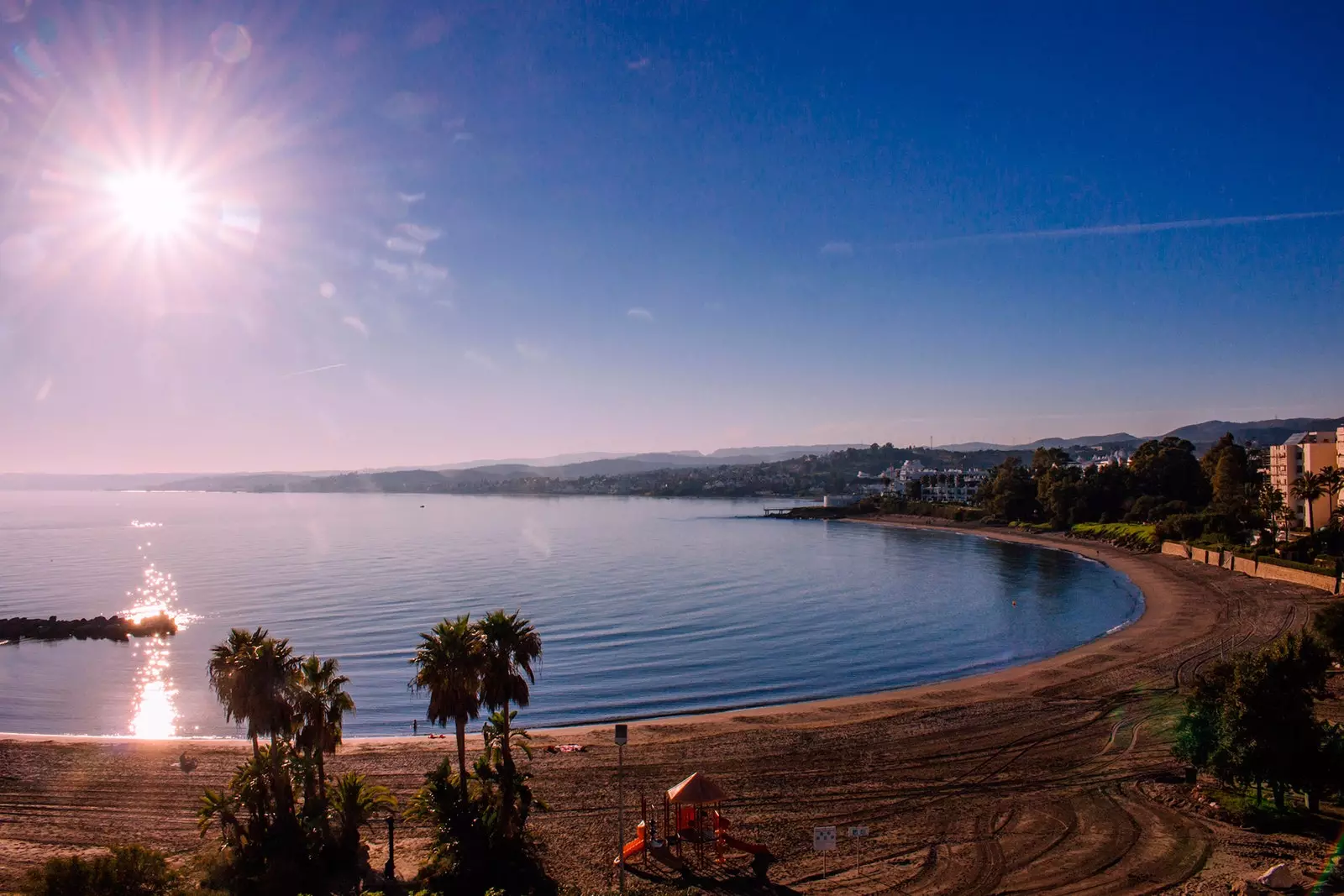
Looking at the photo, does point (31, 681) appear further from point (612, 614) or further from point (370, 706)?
point (612, 614)

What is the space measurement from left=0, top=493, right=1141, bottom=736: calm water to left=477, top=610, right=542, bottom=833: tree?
636 inches

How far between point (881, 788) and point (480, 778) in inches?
437

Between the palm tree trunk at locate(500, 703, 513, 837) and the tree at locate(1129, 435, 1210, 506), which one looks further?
the tree at locate(1129, 435, 1210, 506)

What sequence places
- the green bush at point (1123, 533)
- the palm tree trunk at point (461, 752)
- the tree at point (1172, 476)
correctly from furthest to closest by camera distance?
the tree at point (1172, 476)
the green bush at point (1123, 533)
the palm tree trunk at point (461, 752)

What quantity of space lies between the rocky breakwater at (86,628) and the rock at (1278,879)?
64754 millimetres

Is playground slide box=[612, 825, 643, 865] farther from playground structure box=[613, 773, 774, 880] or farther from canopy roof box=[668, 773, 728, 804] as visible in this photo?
canopy roof box=[668, 773, 728, 804]

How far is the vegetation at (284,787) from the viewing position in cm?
1708

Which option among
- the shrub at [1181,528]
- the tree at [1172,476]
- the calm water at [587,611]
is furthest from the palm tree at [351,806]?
the tree at [1172,476]

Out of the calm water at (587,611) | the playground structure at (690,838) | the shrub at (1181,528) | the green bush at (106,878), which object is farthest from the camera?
the shrub at (1181,528)

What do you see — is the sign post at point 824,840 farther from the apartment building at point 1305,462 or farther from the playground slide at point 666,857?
the apartment building at point 1305,462

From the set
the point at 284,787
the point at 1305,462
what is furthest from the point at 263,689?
the point at 1305,462

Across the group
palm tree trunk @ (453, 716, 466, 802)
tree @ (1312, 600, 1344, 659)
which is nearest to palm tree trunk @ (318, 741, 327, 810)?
palm tree trunk @ (453, 716, 466, 802)

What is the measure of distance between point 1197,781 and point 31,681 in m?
55.4

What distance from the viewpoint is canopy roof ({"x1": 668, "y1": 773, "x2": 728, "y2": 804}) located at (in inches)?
712
